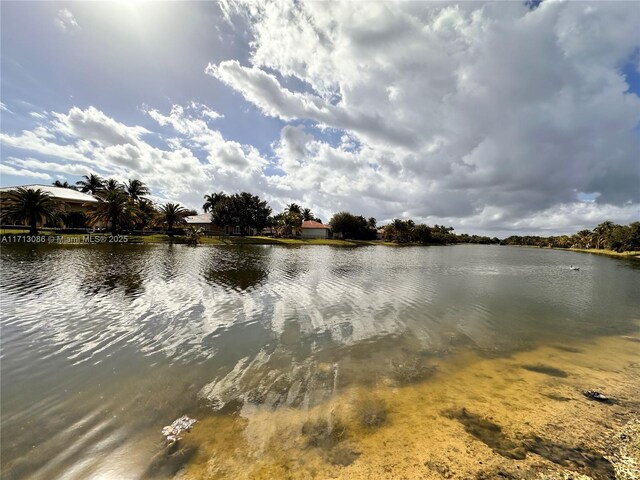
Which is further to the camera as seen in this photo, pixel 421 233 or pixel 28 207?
pixel 421 233

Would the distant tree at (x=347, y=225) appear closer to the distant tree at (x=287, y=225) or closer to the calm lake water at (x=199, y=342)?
the distant tree at (x=287, y=225)

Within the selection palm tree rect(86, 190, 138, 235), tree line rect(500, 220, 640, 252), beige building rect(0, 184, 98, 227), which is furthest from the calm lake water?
tree line rect(500, 220, 640, 252)

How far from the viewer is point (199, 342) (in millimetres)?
12930

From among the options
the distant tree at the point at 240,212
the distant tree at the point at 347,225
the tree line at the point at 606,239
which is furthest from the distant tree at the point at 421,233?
the distant tree at the point at 240,212

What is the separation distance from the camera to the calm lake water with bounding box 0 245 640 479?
24.1 ft

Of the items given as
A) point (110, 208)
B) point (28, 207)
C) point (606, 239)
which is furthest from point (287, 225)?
point (606, 239)

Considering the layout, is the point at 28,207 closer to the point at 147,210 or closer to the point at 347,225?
the point at 147,210

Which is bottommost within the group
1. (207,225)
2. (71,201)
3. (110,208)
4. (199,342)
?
(199,342)

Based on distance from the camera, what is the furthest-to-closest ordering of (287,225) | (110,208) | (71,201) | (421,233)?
(421,233) < (287,225) < (71,201) < (110,208)

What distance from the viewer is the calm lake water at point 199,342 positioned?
289 inches

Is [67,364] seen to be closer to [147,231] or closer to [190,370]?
[190,370]

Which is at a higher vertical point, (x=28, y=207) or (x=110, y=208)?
(x=110, y=208)

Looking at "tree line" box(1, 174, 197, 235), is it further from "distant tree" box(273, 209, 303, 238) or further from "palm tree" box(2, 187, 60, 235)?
"distant tree" box(273, 209, 303, 238)

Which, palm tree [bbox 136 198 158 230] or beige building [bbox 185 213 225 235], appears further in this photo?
beige building [bbox 185 213 225 235]
